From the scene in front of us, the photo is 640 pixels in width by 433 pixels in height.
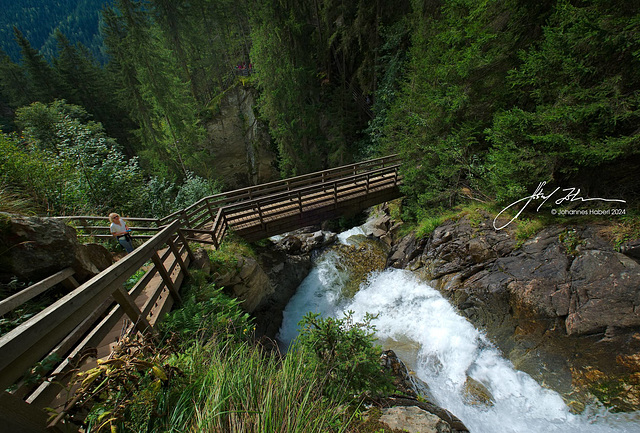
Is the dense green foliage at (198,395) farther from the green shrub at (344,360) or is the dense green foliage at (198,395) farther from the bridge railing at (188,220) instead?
the bridge railing at (188,220)

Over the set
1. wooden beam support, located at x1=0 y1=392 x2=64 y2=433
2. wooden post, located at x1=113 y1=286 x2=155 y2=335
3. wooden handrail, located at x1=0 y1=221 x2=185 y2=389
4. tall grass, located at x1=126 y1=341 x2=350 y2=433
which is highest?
wooden handrail, located at x1=0 y1=221 x2=185 y2=389

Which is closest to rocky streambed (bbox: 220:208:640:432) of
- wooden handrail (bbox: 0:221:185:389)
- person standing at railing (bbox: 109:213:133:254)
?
person standing at railing (bbox: 109:213:133:254)

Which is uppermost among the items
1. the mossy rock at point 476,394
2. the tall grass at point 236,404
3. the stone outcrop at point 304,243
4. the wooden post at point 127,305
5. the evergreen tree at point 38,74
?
the evergreen tree at point 38,74

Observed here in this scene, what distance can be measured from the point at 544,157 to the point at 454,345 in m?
5.22

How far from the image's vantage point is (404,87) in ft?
38.7

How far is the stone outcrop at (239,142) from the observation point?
2159 centimetres

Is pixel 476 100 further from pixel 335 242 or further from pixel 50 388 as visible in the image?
pixel 50 388

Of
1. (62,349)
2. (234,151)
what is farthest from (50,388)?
(234,151)

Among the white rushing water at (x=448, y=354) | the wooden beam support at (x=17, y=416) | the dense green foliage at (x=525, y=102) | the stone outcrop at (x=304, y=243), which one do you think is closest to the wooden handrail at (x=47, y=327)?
the wooden beam support at (x=17, y=416)

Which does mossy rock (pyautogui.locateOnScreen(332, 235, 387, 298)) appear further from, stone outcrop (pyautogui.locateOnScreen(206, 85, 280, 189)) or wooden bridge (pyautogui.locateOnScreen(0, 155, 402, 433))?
stone outcrop (pyautogui.locateOnScreen(206, 85, 280, 189))

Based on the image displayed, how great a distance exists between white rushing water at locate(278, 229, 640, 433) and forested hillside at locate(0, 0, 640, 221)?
3.78 m

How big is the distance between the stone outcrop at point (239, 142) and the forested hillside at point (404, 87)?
1.27 metres

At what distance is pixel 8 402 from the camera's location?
4.05ft

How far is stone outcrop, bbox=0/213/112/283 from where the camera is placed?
295cm
